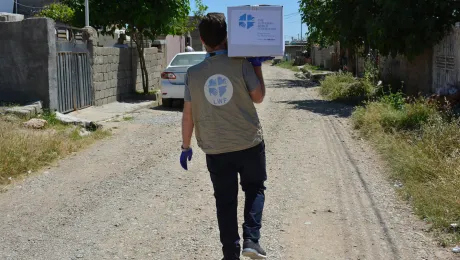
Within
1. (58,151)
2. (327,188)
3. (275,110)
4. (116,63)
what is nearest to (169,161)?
(58,151)

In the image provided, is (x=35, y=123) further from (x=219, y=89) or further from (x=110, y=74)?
(x=219, y=89)

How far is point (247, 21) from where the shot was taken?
3799mm

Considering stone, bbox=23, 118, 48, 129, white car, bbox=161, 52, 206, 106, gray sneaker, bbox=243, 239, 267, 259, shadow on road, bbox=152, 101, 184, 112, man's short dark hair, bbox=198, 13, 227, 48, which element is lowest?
gray sneaker, bbox=243, 239, 267, 259

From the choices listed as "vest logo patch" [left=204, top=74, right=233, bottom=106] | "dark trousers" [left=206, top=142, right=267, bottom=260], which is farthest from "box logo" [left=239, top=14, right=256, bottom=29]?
"dark trousers" [left=206, top=142, right=267, bottom=260]

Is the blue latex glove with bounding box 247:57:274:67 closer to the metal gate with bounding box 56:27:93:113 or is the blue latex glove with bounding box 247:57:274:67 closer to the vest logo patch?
the vest logo patch

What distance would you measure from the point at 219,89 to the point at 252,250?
1115 millimetres

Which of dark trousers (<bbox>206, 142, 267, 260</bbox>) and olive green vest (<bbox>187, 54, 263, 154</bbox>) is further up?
olive green vest (<bbox>187, 54, 263, 154</bbox>)

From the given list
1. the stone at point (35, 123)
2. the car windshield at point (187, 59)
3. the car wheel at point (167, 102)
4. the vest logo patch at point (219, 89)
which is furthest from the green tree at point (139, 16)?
the vest logo patch at point (219, 89)

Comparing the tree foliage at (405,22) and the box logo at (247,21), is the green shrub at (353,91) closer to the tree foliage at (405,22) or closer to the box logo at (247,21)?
the tree foliage at (405,22)

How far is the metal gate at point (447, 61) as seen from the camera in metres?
11.9

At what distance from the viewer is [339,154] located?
337 inches

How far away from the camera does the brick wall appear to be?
1420cm

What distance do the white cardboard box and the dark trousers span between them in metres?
0.67

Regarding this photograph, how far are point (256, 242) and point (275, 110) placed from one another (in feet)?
35.2
